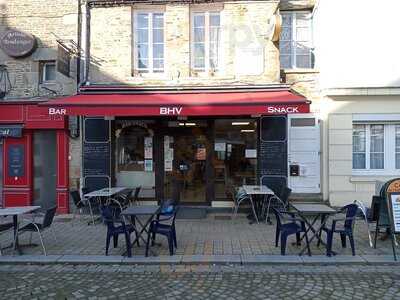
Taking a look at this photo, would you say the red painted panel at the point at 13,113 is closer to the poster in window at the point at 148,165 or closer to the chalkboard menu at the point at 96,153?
the chalkboard menu at the point at 96,153

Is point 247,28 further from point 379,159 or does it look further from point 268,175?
point 379,159

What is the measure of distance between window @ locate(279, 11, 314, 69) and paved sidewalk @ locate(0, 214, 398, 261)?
4613 millimetres

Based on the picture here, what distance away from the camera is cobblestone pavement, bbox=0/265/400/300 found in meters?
5.42

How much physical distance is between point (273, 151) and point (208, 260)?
487 cm

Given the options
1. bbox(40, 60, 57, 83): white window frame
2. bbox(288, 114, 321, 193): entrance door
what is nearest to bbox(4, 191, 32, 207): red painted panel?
bbox(40, 60, 57, 83): white window frame

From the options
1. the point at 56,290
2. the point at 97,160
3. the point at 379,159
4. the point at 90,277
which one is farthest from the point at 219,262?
the point at 379,159

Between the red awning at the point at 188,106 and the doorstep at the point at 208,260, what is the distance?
345 centimetres

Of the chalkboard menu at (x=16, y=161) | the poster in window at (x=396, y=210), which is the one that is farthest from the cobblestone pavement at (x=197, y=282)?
the chalkboard menu at (x=16, y=161)

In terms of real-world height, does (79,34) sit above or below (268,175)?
above

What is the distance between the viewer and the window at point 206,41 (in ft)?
36.6

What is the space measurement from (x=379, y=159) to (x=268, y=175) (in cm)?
304

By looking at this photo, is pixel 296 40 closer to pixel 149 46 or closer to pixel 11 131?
pixel 149 46

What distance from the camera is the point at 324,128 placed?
10.9 metres

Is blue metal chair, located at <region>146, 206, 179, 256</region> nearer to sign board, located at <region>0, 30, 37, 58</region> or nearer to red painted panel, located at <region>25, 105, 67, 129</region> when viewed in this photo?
red painted panel, located at <region>25, 105, 67, 129</region>
